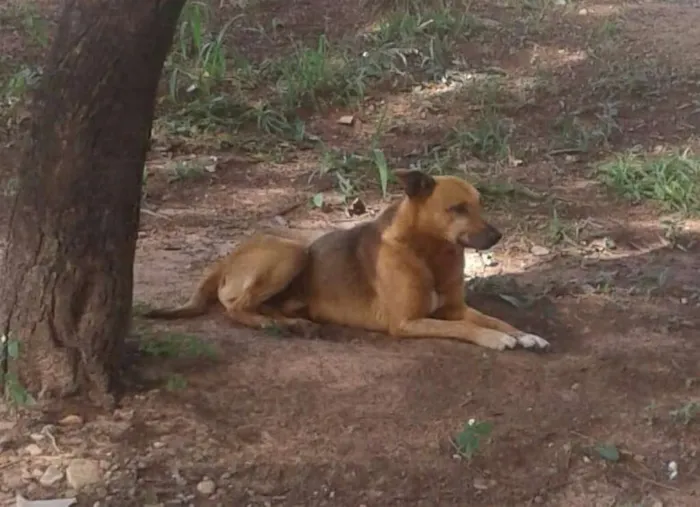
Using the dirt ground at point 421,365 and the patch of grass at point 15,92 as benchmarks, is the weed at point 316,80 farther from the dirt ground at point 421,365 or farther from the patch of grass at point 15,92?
the patch of grass at point 15,92

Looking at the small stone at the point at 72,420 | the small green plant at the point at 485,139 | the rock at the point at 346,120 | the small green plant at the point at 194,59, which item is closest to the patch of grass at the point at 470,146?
the small green plant at the point at 485,139

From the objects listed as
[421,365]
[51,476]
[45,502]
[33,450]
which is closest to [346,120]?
[421,365]

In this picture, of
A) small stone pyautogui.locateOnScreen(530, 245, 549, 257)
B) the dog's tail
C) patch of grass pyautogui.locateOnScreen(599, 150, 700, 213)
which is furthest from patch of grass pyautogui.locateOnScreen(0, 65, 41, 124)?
patch of grass pyautogui.locateOnScreen(599, 150, 700, 213)

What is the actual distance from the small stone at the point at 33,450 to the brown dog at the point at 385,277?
1420mm

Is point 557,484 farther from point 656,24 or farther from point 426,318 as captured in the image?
point 656,24

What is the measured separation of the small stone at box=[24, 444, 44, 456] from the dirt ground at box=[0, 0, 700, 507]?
16mm

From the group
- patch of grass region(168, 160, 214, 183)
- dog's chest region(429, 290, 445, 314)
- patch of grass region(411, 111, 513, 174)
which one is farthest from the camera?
patch of grass region(411, 111, 513, 174)

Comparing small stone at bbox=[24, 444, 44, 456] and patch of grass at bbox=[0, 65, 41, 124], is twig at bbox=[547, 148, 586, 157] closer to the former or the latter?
patch of grass at bbox=[0, 65, 41, 124]

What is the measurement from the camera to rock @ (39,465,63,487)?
3.98 metres

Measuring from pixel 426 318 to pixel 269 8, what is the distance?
6.52 meters

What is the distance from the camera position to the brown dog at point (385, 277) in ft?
17.7

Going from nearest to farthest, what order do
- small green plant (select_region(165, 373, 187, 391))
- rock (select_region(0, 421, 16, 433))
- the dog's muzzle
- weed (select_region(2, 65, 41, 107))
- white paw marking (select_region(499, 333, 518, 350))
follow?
rock (select_region(0, 421, 16, 433)) → small green plant (select_region(165, 373, 187, 391)) → white paw marking (select_region(499, 333, 518, 350)) → the dog's muzzle → weed (select_region(2, 65, 41, 107))

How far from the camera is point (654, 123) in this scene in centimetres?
927

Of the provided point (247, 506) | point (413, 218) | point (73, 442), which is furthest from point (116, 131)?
point (413, 218)
